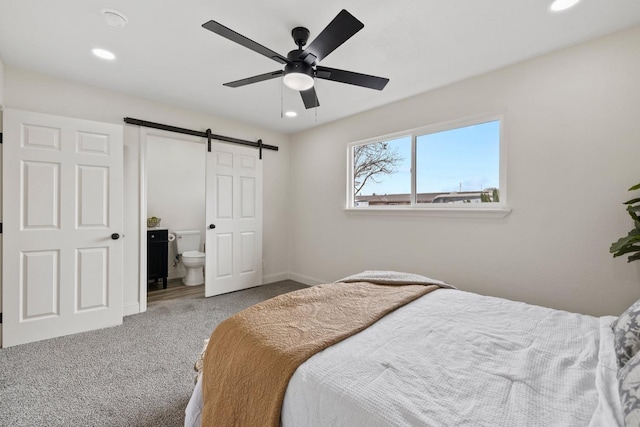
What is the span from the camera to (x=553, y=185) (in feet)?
7.48

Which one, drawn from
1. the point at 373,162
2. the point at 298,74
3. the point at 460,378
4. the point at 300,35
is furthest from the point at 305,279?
the point at 460,378

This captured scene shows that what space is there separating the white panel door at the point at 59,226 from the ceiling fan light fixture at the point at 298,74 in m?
2.10

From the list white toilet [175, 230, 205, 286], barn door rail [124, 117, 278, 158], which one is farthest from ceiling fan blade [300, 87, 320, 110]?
white toilet [175, 230, 205, 286]

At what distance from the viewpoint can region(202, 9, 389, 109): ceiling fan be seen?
154 centimetres

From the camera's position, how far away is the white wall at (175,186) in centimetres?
479

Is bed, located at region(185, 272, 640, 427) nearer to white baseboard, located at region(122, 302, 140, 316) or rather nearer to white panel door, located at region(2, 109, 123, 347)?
white panel door, located at region(2, 109, 123, 347)

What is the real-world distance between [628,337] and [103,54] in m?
3.63

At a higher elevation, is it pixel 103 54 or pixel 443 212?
pixel 103 54

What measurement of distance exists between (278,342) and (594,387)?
3.50 feet

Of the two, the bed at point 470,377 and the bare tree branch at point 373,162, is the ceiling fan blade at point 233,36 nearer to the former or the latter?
the bed at point 470,377

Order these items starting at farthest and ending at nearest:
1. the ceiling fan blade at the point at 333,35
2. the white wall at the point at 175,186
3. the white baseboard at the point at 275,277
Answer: the white wall at the point at 175,186 → the white baseboard at the point at 275,277 → the ceiling fan blade at the point at 333,35

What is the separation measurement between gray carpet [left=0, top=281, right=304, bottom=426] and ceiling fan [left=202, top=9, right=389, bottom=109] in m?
2.17

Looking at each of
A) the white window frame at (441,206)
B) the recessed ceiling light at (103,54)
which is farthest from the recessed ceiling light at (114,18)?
the white window frame at (441,206)

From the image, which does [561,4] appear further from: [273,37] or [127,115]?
[127,115]
